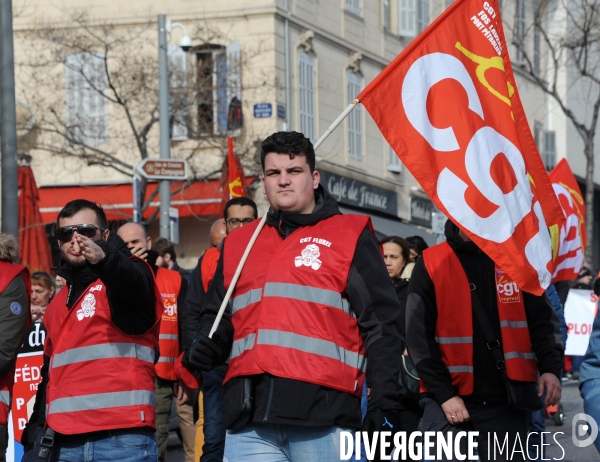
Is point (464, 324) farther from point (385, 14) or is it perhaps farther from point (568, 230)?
point (385, 14)

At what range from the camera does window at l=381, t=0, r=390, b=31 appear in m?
31.6

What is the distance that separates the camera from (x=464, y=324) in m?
6.34

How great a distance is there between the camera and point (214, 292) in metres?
5.49

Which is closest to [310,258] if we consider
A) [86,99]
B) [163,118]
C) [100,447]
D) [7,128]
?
[100,447]

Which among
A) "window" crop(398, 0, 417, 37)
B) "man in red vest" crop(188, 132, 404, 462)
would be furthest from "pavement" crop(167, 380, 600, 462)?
"window" crop(398, 0, 417, 37)

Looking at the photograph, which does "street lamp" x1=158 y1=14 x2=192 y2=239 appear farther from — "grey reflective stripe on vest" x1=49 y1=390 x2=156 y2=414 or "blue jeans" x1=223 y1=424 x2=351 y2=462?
"blue jeans" x1=223 y1=424 x2=351 y2=462

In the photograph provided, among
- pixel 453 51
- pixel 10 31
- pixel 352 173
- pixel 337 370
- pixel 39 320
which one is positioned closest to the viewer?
pixel 337 370

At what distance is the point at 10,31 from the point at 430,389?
23.0 ft

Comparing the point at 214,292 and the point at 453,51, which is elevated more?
the point at 453,51

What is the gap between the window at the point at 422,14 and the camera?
3316cm

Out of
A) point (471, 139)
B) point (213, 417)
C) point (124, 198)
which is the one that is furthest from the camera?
point (124, 198)

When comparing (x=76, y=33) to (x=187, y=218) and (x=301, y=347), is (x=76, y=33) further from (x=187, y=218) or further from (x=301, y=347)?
(x=301, y=347)

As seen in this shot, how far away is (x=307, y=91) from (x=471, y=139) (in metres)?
20.8

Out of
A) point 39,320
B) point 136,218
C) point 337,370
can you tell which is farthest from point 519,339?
point 136,218
